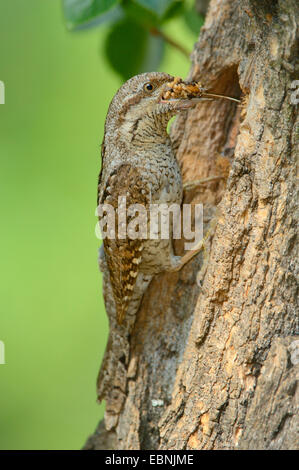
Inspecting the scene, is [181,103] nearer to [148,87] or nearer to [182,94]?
[182,94]

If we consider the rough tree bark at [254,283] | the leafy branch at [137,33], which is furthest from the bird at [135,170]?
the leafy branch at [137,33]

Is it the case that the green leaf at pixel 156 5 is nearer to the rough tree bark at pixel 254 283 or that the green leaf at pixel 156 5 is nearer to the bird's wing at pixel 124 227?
the rough tree bark at pixel 254 283

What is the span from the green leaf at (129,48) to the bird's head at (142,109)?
930 mm

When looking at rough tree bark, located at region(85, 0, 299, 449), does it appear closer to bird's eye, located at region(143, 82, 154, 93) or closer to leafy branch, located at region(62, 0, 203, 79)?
bird's eye, located at region(143, 82, 154, 93)

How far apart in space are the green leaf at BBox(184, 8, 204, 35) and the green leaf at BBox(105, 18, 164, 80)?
1.11ft

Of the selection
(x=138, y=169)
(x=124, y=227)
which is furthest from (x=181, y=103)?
(x=124, y=227)

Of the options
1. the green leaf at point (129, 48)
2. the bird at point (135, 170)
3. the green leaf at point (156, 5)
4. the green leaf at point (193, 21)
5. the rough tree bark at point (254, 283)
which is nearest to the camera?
the rough tree bark at point (254, 283)

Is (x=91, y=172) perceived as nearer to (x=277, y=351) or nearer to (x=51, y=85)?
(x=51, y=85)

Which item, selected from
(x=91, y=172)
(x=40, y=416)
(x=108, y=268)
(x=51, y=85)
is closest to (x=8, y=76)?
(x=51, y=85)

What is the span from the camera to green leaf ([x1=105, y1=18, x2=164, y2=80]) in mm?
4051

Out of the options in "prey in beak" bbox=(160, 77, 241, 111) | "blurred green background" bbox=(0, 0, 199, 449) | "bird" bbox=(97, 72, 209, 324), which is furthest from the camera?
"blurred green background" bbox=(0, 0, 199, 449)

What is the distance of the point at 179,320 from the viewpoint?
349 centimetres

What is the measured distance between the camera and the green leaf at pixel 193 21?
3.86 metres

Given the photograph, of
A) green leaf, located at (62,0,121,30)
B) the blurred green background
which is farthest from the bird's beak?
the blurred green background
